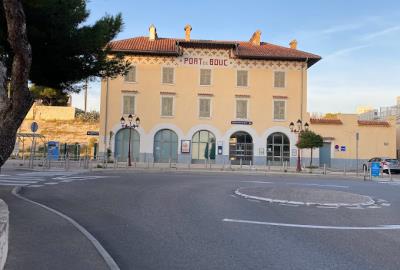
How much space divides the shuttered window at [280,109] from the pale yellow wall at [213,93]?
1.31 ft

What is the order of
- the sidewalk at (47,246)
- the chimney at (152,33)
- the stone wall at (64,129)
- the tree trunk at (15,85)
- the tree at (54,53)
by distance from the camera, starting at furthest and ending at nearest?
the stone wall at (64,129) → the chimney at (152,33) → the tree at (54,53) → the tree trunk at (15,85) → the sidewalk at (47,246)

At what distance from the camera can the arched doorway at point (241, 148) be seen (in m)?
43.8

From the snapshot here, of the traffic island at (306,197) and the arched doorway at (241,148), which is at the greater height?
the arched doorway at (241,148)

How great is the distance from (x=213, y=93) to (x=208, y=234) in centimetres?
3567

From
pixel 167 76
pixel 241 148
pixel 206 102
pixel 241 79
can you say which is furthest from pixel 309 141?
pixel 167 76

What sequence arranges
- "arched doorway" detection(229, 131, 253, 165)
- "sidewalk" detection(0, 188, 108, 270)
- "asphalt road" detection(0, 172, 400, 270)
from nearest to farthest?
"sidewalk" detection(0, 188, 108, 270) → "asphalt road" detection(0, 172, 400, 270) → "arched doorway" detection(229, 131, 253, 165)

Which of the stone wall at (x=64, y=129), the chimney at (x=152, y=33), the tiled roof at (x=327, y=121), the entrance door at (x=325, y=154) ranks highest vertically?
the chimney at (x=152, y=33)

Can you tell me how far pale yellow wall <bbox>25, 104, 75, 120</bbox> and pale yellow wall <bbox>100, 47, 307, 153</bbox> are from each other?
13.5 meters

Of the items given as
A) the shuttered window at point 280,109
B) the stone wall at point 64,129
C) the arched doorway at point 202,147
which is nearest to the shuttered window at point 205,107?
the arched doorway at point 202,147

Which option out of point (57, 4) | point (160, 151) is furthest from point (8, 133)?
point (160, 151)

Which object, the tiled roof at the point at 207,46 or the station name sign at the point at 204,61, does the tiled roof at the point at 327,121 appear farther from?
the station name sign at the point at 204,61

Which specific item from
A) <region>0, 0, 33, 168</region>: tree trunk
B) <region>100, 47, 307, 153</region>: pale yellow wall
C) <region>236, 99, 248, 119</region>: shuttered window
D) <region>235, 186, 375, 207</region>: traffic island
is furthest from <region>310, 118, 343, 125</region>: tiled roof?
<region>0, 0, 33, 168</region>: tree trunk

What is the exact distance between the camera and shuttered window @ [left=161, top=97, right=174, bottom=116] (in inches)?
1720

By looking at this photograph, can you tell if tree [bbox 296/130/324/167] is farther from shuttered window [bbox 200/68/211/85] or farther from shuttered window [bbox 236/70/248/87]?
shuttered window [bbox 200/68/211/85]
